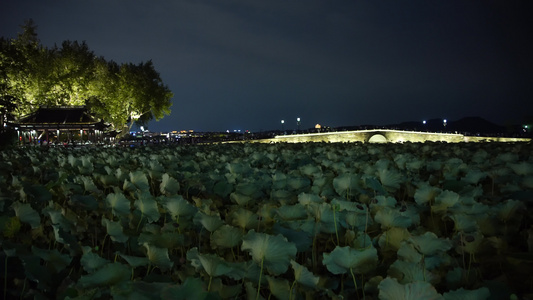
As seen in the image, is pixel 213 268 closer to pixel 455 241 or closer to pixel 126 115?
pixel 455 241

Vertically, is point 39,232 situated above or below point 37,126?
below

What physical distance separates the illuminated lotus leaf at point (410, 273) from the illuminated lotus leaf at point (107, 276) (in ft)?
3.19

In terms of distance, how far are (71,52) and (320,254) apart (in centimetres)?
5611

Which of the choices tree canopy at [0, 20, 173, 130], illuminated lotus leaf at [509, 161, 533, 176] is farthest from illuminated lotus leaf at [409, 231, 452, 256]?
tree canopy at [0, 20, 173, 130]

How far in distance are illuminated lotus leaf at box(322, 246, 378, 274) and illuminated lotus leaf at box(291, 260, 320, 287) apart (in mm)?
113

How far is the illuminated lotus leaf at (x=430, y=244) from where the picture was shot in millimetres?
1433

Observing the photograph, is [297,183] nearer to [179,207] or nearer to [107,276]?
[179,207]

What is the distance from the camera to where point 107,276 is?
1233 mm

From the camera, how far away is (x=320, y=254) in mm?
1961

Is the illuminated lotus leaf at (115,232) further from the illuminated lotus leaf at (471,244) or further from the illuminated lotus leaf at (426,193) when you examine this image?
the illuminated lotus leaf at (426,193)

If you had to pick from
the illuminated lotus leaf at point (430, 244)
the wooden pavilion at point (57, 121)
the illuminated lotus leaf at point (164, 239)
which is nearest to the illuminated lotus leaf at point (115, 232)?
the illuminated lotus leaf at point (164, 239)

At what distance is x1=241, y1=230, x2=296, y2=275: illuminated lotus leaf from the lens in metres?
1.35

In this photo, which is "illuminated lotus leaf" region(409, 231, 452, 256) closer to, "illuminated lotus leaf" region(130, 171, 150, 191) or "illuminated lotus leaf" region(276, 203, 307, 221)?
"illuminated lotus leaf" region(276, 203, 307, 221)

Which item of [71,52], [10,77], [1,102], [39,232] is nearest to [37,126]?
[10,77]
